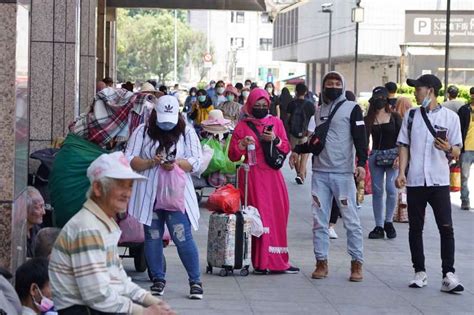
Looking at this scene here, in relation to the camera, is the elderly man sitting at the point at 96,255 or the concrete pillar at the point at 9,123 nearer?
the elderly man sitting at the point at 96,255

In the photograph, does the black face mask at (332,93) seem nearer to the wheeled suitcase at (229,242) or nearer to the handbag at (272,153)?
the handbag at (272,153)

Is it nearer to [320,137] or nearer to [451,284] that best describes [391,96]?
[320,137]

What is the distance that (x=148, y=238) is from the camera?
9.58 m

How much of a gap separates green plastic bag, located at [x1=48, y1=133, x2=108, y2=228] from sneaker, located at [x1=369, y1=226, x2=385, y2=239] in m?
5.42

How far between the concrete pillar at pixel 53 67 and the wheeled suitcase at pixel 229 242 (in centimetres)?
406

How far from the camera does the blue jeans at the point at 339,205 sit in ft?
35.0

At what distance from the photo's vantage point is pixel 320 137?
10.7 metres

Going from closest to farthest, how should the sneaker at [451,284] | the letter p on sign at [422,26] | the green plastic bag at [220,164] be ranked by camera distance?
the sneaker at [451,284], the green plastic bag at [220,164], the letter p on sign at [422,26]

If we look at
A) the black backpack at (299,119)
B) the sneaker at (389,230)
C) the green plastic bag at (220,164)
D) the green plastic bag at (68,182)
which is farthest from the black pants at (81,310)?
the black backpack at (299,119)

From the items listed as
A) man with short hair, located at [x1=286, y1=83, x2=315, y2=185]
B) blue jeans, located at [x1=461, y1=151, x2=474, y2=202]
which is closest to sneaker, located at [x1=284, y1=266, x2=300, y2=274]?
blue jeans, located at [x1=461, y1=151, x2=474, y2=202]

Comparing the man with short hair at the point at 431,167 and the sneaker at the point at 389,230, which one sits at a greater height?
the man with short hair at the point at 431,167

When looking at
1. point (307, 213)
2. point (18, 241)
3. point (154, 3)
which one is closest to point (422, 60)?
point (154, 3)

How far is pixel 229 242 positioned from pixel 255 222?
0.34m

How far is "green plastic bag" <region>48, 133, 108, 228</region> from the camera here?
9.34 meters
